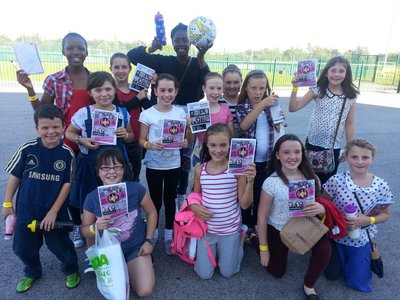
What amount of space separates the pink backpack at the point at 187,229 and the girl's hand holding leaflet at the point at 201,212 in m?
0.04

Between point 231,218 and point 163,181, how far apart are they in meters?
0.84

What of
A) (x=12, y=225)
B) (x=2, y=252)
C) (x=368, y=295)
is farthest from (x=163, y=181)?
(x=368, y=295)

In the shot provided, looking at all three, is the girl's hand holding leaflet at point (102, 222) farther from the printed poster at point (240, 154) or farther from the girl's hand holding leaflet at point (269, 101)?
the girl's hand holding leaflet at point (269, 101)

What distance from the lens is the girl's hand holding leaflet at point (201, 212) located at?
2.91 m

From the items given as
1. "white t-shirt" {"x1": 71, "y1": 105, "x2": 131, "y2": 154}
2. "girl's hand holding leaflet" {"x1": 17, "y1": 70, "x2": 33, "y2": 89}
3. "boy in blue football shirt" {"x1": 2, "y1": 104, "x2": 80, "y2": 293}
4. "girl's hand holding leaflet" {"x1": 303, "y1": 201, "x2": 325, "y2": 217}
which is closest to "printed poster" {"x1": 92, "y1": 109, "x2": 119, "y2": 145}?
"white t-shirt" {"x1": 71, "y1": 105, "x2": 131, "y2": 154}

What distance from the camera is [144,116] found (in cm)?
314

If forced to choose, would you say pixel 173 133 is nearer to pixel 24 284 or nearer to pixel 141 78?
pixel 141 78

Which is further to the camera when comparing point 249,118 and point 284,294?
point 249,118

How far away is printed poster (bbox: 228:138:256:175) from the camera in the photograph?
2617mm

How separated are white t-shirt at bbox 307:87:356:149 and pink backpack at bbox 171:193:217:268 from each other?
60.5 inches

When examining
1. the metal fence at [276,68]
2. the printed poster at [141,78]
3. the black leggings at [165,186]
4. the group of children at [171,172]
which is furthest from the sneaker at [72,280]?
the metal fence at [276,68]

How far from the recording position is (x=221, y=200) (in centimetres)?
292

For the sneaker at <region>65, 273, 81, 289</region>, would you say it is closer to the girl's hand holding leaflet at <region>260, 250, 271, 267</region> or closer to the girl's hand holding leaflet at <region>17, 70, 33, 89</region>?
the girl's hand holding leaflet at <region>260, 250, 271, 267</region>

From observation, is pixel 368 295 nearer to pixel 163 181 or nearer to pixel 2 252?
pixel 163 181
